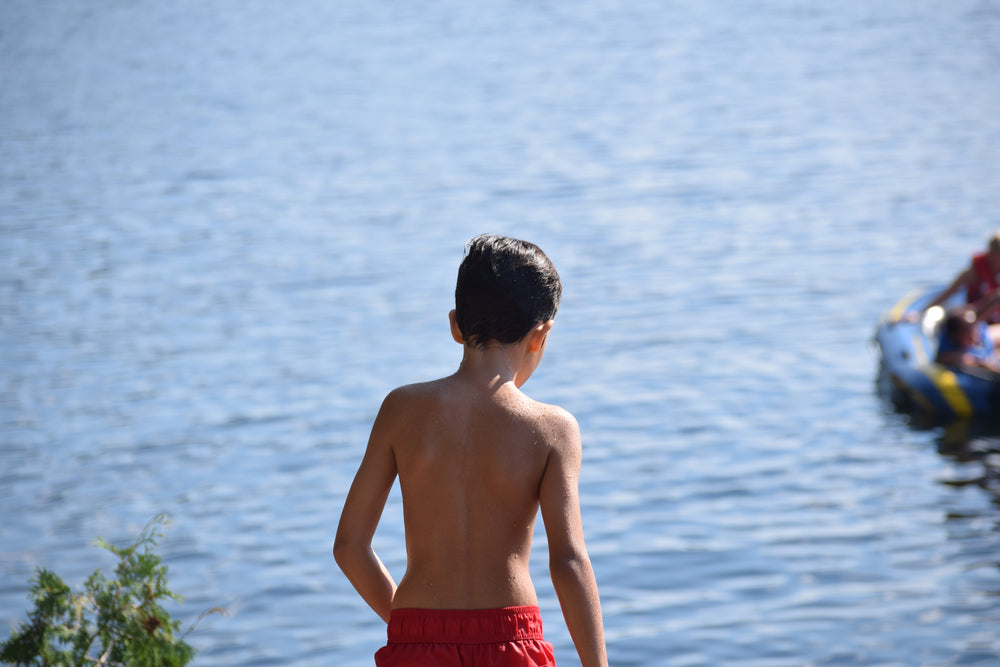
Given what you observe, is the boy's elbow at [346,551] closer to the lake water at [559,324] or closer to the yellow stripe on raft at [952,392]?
the lake water at [559,324]

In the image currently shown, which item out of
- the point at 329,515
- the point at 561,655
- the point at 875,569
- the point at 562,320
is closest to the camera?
the point at 561,655

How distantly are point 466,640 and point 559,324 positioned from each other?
11.6m

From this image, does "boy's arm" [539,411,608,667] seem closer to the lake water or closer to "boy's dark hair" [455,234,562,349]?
"boy's dark hair" [455,234,562,349]

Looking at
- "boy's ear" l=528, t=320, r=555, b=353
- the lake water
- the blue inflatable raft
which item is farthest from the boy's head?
"boy's ear" l=528, t=320, r=555, b=353

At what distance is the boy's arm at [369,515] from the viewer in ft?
9.15

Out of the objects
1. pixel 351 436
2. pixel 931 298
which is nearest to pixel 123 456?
pixel 351 436

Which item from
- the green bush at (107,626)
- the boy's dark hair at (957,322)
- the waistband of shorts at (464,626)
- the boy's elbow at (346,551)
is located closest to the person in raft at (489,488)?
the waistband of shorts at (464,626)

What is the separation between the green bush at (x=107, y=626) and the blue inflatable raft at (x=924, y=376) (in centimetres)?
804

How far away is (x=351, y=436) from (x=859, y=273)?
7.76 meters

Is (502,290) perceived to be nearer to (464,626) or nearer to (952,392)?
(464,626)

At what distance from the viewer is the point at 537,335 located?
9.11ft

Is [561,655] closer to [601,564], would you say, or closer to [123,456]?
[601,564]

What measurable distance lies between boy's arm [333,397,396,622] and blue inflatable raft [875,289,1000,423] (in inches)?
334

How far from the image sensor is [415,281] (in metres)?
16.5
